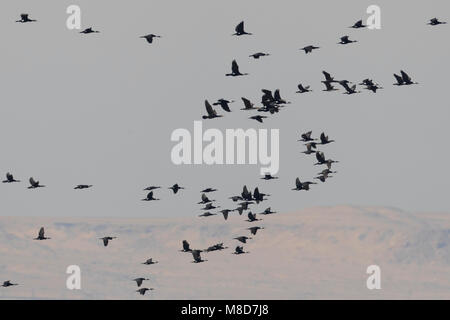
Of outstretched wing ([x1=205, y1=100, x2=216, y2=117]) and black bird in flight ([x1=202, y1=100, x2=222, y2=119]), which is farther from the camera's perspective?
outstretched wing ([x1=205, y1=100, x2=216, y2=117])

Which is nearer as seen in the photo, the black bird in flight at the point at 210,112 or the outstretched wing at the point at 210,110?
the black bird in flight at the point at 210,112

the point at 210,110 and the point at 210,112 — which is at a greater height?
the point at 210,110

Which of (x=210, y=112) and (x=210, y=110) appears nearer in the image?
(x=210, y=112)
